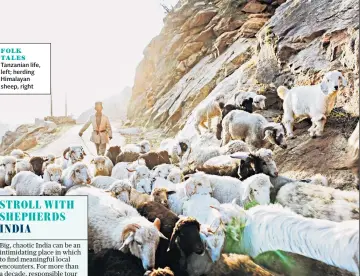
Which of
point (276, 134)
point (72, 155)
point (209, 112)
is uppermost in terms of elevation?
point (209, 112)

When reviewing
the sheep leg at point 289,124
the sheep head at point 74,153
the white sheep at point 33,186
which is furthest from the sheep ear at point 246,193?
the sheep head at point 74,153

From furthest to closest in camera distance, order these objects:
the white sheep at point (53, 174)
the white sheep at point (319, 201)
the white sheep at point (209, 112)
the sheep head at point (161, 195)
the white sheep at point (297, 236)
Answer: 1. the white sheep at point (209, 112)
2. the white sheep at point (53, 174)
3. the sheep head at point (161, 195)
4. the white sheep at point (319, 201)
5. the white sheep at point (297, 236)

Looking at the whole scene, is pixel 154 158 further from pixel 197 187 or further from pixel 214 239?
pixel 214 239

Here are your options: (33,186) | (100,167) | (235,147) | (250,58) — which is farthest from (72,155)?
(250,58)

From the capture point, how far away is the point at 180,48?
5.15 m

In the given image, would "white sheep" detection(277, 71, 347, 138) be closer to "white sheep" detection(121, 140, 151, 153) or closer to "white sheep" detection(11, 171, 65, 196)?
"white sheep" detection(121, 140, 151, 153)

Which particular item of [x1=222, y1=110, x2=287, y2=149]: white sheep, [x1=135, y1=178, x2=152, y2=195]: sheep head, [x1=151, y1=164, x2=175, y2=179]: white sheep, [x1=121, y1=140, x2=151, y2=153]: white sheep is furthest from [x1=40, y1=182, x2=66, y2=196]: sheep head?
[x1=222, y1=110, x2=287, y2=149]: white sheep

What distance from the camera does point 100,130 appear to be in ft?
13.1

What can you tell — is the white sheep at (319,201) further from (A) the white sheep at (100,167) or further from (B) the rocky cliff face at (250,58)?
(A) the white sheep at (100,167)

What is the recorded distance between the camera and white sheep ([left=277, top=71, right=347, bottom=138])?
3.10 metres

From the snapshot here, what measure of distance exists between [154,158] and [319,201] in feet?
5.84

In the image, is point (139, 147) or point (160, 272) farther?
point (139, 147)

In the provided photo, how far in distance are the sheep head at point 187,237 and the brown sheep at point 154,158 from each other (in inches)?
62.2

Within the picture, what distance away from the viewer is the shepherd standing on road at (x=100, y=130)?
382cm
